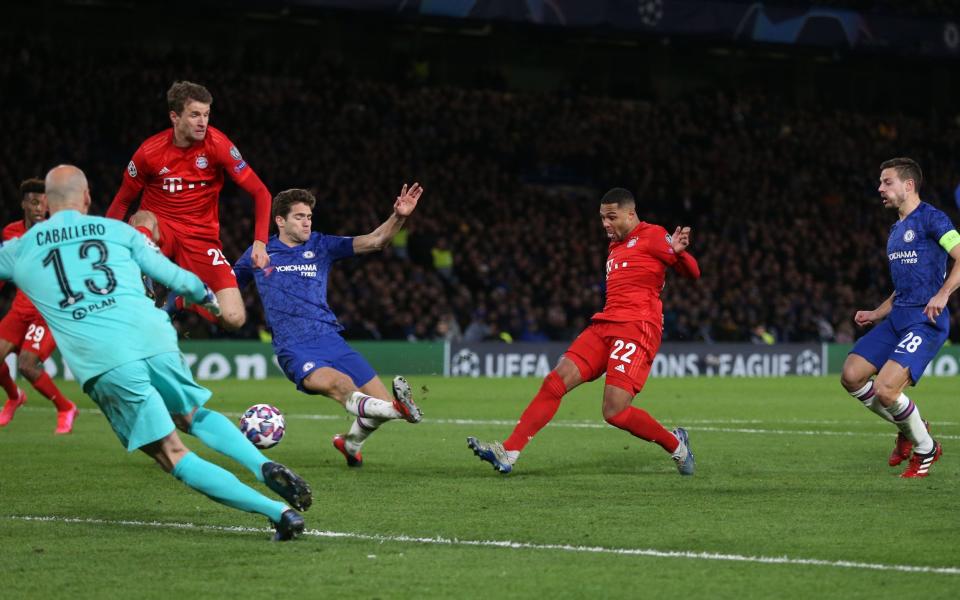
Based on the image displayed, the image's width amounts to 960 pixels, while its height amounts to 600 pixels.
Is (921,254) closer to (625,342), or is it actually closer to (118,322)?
(625,342)

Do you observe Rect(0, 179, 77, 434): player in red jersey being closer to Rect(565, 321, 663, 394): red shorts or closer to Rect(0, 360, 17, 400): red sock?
Rect(0, 360, 17, 400): red sock

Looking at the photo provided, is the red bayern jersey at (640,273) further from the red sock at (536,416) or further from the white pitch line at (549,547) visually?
the white pitch line at (549,547)

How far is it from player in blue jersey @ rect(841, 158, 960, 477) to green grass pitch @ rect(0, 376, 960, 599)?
49cm

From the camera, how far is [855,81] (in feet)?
157

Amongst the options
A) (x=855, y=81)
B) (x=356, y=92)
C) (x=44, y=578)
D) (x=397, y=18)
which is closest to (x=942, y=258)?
(x=44, y=578)

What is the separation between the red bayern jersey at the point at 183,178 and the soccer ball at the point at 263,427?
1719 millimetres

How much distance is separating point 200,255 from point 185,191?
0.49 metres

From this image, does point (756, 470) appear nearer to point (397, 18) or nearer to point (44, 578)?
point (44, 578)

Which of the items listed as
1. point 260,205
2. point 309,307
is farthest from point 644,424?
point 260,205

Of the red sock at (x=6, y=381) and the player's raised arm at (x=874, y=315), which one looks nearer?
the player's raised arm at (x=874, y=315)

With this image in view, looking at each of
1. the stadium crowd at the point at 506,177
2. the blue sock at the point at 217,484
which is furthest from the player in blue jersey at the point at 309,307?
the stadium crowd at the point at 506,177

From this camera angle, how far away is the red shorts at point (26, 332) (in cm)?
1363

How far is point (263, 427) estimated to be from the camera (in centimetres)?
910

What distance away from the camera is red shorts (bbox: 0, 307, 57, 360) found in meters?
13.6
